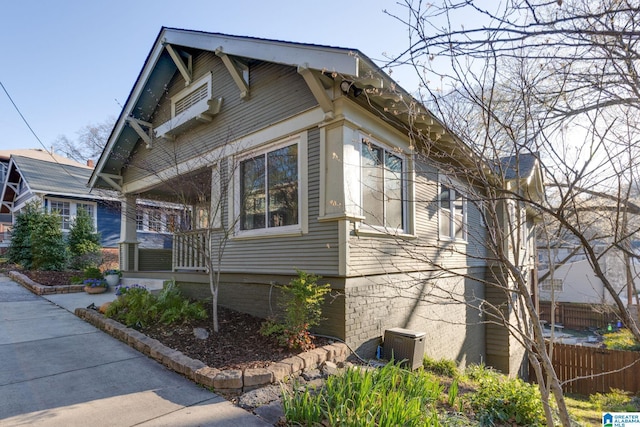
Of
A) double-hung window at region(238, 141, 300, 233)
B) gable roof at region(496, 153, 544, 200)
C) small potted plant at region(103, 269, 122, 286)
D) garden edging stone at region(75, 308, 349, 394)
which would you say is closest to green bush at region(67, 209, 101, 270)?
small potted plant at region(103, 269, 122, 286)

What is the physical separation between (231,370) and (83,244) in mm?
13617

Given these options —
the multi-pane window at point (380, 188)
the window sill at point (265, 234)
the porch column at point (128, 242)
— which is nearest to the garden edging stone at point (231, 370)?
the window sill at point (265, 234)

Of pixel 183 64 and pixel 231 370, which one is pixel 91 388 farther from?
pixel 183 64

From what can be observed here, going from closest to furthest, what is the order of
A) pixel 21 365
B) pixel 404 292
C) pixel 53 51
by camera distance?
pixel 21 365 < pixel 404 292 < pixel 53 51

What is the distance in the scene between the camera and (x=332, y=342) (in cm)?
501

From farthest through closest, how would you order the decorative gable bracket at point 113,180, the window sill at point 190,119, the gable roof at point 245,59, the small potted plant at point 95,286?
the decorative gable bracket at point 113,180
the small potted plant at point 95,286
the window sill at point 190,119
the gable roof at point 245,59

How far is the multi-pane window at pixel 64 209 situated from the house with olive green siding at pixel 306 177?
31.3ft

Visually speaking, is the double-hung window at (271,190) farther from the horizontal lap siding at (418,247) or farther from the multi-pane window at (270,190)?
the horizontal lap siding at (418,247)

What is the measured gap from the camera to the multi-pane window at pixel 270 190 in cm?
611

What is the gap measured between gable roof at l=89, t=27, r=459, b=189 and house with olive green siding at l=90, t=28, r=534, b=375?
0.03 metres

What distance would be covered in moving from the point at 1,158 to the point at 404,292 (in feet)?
107

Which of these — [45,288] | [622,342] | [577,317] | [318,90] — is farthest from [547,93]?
[577,317]

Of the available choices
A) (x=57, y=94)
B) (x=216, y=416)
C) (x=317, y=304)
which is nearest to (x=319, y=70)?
(x=317, y=304)

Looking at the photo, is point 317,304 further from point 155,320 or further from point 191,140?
point 191,140
